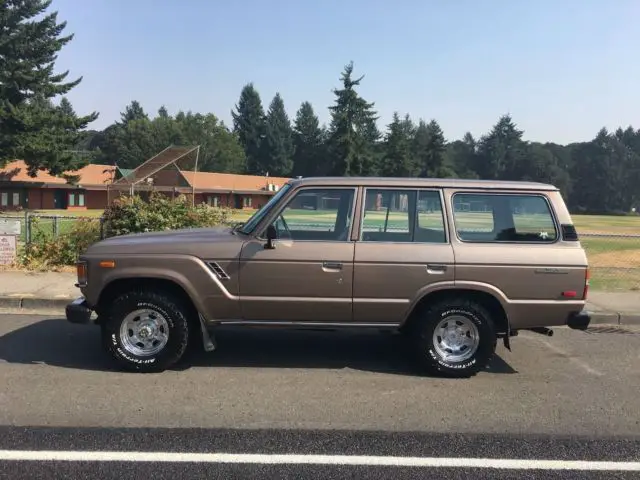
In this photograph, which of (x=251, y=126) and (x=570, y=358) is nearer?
(x=570, y=358)

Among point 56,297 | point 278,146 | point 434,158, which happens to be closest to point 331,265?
point 56,297

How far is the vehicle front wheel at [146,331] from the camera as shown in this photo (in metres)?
5.37

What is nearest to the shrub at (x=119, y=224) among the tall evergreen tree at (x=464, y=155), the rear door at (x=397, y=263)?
the rear door at (x=397, y=263)

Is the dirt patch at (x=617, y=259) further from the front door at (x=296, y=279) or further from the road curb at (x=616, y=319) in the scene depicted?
the front door at (x=296, y=279)

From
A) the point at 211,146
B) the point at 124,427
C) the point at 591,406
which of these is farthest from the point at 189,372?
the point at 211,146

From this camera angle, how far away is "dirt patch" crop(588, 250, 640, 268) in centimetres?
1475

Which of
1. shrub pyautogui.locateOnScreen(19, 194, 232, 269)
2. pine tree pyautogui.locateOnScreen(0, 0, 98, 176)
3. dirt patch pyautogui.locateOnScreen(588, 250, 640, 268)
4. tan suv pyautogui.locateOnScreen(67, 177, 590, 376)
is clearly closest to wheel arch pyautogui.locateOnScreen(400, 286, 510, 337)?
tan suv pyautogui.locateOnScreen(67, 177, 590, 376)

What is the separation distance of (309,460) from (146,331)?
7.97 feet

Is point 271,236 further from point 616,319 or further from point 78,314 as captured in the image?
point 616,319

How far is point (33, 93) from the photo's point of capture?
43.1 meters

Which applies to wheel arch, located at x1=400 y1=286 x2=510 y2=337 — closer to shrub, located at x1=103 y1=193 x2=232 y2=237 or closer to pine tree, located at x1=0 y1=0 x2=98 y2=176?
shrub, located at x1=103 y1=193 x2=232 y2=237

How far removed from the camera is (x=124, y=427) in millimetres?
4184

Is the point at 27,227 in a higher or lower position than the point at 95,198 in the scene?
lower

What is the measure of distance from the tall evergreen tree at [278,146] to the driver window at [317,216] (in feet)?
353
